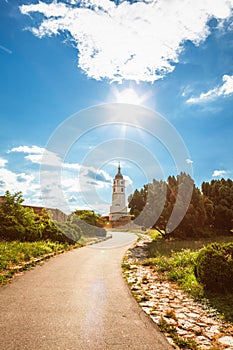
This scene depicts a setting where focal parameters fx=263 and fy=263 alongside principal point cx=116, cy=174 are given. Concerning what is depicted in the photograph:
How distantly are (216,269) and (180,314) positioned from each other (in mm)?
2134

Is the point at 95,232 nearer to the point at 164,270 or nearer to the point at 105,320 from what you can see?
the point at 164,270

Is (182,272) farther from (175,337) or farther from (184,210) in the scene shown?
(184,210)

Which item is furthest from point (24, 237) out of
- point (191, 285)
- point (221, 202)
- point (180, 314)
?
point (221, 202)

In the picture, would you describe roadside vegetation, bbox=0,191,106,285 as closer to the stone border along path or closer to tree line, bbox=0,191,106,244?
tree line, bbox=0,191,106,244

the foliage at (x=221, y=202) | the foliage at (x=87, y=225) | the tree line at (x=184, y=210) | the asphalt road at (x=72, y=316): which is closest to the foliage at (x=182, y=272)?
the asphalt road at (x=72, y=316)

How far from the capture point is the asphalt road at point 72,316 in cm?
449

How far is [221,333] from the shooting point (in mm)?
4969

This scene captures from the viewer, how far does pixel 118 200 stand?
72.5m

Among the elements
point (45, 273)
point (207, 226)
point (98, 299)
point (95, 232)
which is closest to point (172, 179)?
point (207, 226)

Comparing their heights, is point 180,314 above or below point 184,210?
below

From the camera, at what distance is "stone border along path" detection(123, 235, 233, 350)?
4.74 meters

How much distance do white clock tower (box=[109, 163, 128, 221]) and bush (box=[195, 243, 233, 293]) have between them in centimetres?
6106

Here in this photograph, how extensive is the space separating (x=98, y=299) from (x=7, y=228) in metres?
10.7

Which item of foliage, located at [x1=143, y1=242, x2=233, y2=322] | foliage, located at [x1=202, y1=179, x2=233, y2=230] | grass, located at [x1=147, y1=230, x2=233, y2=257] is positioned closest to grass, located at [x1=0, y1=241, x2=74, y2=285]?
foliage, located at [x1=143, y1=242, x2=233, y2=322]
